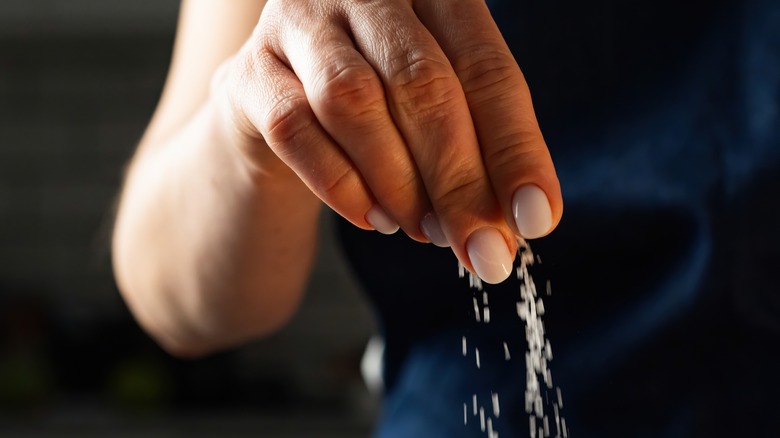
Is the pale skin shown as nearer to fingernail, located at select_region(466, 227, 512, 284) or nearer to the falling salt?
fingernail, located at select_region(466, 227, 512, 284)

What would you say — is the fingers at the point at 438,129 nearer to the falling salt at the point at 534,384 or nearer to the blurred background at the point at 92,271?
the falling salt at the point at 534,384

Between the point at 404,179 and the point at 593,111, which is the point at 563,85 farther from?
the point at 404,179

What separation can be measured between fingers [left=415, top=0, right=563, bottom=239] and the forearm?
24cm

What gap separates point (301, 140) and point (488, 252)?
94 millimetres

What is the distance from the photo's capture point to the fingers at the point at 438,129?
0.40 metres

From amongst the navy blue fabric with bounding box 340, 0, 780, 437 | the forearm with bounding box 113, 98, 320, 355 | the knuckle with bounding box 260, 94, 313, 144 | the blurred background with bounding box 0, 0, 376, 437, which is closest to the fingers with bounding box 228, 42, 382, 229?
the knuckle with bounding box 260, 94, 313, 144

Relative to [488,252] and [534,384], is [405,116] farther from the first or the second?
[534,384]

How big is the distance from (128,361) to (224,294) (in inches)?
53.5

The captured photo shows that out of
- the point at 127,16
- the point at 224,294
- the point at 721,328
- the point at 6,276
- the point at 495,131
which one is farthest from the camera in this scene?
the point at 6,276

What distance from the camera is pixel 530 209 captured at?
40cm

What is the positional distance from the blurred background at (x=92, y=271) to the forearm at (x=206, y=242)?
1117 millimetres

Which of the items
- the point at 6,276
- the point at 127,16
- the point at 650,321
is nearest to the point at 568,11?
the point at 650,321

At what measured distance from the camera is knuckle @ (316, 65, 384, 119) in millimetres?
402

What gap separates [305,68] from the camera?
1.39 ft
